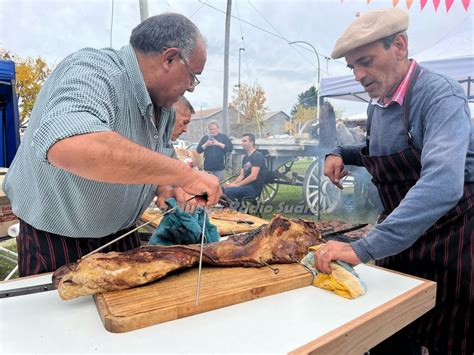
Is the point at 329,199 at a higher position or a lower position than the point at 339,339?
lower

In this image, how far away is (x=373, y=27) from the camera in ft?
5.04

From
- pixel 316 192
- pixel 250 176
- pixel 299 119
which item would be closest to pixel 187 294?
pixel 250 176

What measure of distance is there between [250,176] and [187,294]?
240 inches

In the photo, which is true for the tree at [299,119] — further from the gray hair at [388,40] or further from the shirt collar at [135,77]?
the shirt collar at [135,77]

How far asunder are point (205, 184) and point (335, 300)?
0.60m

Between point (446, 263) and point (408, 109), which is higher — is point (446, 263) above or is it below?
below

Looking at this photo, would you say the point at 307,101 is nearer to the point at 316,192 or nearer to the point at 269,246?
the point at 316,192

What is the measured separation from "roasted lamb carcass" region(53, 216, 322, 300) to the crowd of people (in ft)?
0.66

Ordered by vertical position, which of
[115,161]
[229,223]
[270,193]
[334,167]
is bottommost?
[270,193]

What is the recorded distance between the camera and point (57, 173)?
1418mm

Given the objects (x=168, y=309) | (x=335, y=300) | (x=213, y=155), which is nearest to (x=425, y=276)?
(x=335, y=300)

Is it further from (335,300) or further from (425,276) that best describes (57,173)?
(425,276)

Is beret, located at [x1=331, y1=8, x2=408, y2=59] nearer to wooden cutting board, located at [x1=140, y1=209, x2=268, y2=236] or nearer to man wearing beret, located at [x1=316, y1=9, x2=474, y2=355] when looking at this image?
man wearing beret, located at [x1=316, y1=9, x2=474, y2=355]

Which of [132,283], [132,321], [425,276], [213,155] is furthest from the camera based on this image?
[213,155]
